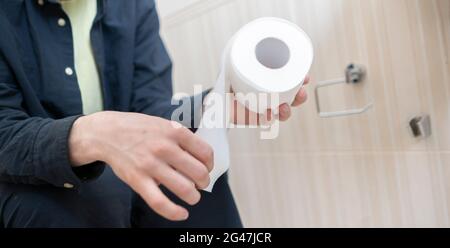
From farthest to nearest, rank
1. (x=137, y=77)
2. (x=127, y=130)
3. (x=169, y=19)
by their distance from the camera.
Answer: (x=169, y=19) → (x=137, y=77) → (x=127, y=130)

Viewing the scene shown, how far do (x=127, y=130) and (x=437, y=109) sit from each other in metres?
0.39

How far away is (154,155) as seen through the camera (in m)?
0.37

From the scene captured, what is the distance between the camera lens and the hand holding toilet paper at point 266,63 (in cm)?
43

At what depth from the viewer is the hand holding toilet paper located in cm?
43

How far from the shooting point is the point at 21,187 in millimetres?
509

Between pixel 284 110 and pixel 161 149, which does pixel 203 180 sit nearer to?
pixel 161 149

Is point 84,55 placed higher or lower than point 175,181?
higher

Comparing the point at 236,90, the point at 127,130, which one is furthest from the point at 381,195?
the point at 127,130

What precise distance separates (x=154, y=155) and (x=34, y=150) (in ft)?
0.51

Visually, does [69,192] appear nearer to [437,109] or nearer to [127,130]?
[127,130]

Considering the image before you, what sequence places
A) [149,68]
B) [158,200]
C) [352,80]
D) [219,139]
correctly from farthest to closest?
1. [149,68]
2. [352,80]
3. [219,139]
4. [158,200]

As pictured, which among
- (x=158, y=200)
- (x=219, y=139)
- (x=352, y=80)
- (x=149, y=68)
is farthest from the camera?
(x=149, y=68)

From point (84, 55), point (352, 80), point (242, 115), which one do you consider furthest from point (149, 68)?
point (352, 80)

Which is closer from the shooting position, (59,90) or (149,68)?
(59,90)
